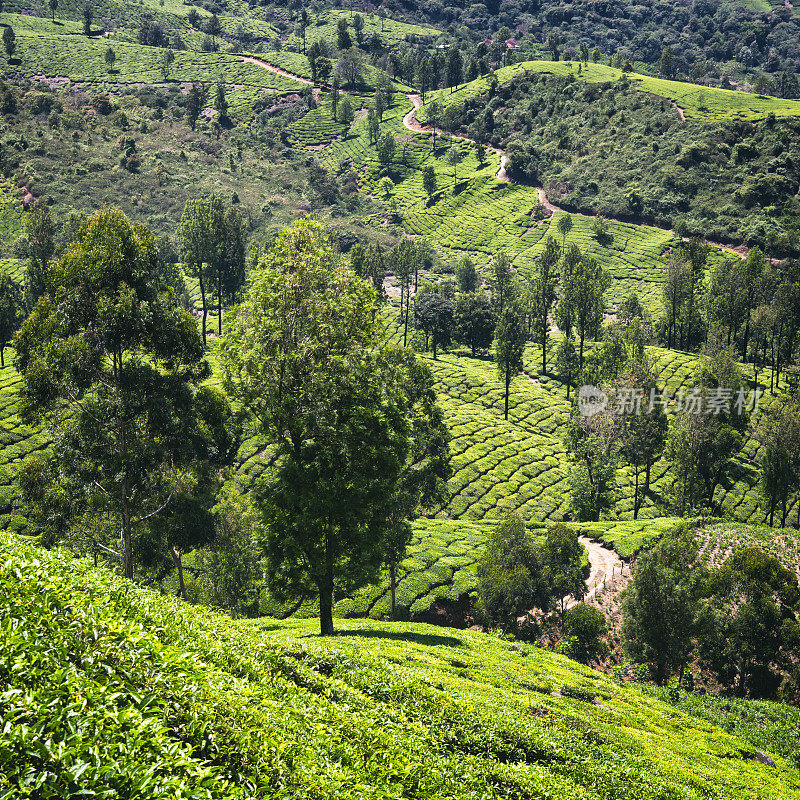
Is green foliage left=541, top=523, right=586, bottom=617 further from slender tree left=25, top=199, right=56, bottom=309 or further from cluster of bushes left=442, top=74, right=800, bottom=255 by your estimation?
cluster of bushes left=442, top=74, right=800, bottom=255

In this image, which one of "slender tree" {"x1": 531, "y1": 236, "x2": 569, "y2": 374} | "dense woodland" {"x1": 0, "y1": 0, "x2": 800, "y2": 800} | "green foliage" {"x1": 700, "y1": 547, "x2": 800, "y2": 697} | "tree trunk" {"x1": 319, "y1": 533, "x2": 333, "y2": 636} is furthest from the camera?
"slender tree" {"x1": 531, "y1": 236, "x2": 569, "y2": 374}

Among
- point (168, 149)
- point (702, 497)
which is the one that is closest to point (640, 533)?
point (702, 497)

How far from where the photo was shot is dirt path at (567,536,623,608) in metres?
50.4

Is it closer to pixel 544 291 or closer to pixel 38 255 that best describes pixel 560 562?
pixel 544 291

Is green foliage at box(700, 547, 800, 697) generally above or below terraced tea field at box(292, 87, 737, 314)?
below

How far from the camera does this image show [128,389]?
27.5 meters

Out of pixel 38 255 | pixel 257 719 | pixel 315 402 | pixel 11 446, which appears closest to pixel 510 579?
pixel 315 402

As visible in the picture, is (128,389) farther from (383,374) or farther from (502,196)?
(502,196)

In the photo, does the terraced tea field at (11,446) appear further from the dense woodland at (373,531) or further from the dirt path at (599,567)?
the dirt path at (599,567)

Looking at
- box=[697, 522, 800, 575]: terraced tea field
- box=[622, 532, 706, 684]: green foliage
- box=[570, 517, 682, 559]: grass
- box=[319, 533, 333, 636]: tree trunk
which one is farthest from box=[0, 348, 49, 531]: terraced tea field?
box=[697, 522, 800, 575]: terraced tea field

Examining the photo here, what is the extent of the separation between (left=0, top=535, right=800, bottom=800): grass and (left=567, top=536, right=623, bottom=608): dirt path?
2831 centimetres

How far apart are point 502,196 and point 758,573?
156902 mm

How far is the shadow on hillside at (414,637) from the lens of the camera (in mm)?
25984

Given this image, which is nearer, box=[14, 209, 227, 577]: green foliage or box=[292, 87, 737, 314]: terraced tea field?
box=[14, 209, 227, 577]: green foliage
